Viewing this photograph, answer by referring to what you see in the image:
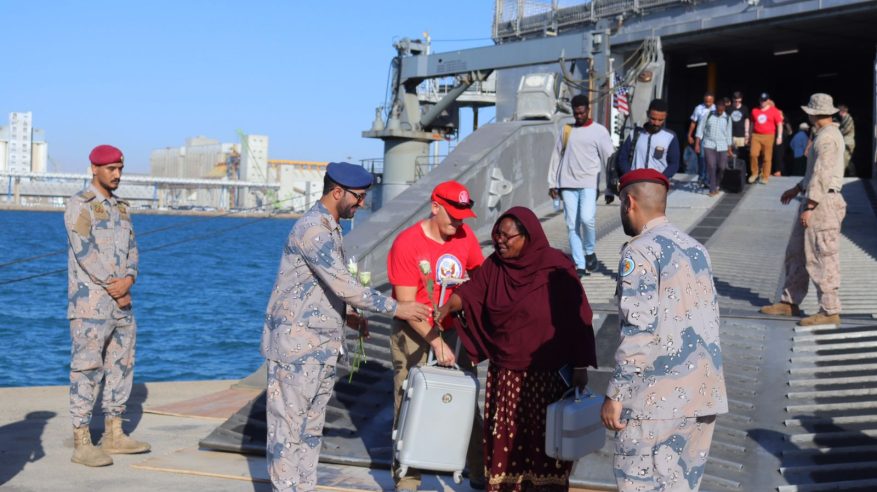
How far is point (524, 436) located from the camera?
5156mm

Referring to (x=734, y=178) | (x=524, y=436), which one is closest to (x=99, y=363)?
(x=524, y=436)

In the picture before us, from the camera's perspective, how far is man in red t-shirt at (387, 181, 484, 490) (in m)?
5.91

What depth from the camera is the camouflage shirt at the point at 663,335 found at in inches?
161

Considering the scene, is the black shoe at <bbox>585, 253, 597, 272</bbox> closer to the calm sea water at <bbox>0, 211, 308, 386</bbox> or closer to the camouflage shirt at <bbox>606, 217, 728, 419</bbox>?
the calm sea water at <bbox>0, 211, 308, 386</bbox>

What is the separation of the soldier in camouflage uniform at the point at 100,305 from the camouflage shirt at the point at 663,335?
3821 millimetres

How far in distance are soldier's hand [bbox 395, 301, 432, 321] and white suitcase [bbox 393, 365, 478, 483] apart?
311mm

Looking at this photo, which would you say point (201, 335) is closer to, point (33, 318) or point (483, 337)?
point (33, 318)

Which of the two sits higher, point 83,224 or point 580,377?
point 83,224

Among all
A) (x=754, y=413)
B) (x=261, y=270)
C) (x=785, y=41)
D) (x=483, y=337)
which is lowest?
(x=261, y=270)

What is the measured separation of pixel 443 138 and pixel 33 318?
1631cm

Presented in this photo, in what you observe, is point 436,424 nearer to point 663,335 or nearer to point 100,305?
point 663,335

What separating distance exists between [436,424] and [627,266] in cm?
162

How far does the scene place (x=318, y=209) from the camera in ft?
17.5

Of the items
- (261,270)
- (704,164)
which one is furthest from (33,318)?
(261,270)
